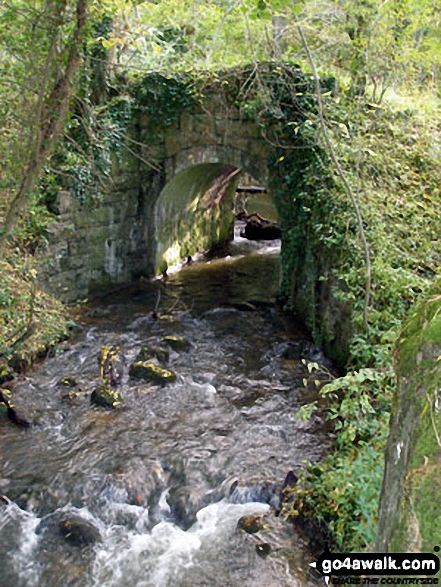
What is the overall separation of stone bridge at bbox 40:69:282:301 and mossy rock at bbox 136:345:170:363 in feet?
8.16

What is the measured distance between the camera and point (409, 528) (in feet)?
7.09

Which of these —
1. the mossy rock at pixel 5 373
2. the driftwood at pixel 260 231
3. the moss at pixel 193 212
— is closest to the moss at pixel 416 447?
the mossy rock at pixel 5 373

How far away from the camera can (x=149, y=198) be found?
11.9 meters

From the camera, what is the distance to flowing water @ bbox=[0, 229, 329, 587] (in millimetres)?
4762

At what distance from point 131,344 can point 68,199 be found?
307 centimetres

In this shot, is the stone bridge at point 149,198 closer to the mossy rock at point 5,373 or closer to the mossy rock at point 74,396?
the mossy rock at point 5,373

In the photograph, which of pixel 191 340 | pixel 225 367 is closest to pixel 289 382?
pixel 225 367

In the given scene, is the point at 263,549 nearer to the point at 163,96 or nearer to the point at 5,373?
the point at 5,373

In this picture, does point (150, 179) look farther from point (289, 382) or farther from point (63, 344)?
point (289, 382)

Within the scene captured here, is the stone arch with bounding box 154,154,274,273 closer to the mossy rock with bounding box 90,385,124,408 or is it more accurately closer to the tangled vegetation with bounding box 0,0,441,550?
the tangled vegetation with bounding box 0,0,441,550

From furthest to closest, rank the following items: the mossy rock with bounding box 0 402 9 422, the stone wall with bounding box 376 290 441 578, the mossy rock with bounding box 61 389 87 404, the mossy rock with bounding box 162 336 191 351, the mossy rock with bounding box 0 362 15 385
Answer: the mossy rock with bounding box 162 336 191 351 → the mossy rock with bounding box 0 362 15 385 → the mossy rock with bounding box 61 389 87 404 → the mossy rock with bounding box 0 402 9 422 → the stone wall with bounding box 376 290 441 578

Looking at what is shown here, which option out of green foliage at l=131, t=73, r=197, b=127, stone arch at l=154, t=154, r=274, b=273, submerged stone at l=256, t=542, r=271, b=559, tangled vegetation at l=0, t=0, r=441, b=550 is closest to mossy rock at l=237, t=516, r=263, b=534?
submerged stone at l=256, t=542, r=271, b=559

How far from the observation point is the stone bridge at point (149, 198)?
33.8 ft

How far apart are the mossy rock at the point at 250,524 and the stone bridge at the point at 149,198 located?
6.12 meters
